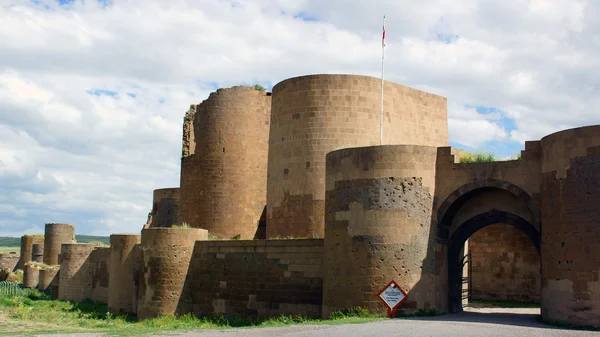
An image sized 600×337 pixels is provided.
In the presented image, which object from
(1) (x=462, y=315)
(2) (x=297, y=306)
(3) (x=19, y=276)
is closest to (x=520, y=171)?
(1) (x=462, y=315)

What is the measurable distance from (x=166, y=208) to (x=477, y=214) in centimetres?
2272

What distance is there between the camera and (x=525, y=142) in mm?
19281

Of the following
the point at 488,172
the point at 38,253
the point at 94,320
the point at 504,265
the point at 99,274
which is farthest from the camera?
the point at 38,253

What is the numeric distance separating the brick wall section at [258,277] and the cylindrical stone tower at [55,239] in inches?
1006

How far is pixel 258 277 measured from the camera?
2325 cm

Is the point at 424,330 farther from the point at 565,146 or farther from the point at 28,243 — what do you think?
the point at 28,243

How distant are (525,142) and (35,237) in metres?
42.8

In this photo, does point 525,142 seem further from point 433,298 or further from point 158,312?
point 158,312

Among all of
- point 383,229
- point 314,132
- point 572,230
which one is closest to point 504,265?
point 314,132

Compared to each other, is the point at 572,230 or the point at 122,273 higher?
the point at 572,230

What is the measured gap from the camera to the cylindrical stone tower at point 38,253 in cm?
5150

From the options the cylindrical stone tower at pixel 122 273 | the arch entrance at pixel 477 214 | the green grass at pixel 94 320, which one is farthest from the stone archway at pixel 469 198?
the cylindrical stone tower at pixel 122 273

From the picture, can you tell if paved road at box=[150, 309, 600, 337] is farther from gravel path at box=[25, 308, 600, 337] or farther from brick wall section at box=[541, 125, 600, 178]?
brick wall section at box=[541, 125, 600, 178]

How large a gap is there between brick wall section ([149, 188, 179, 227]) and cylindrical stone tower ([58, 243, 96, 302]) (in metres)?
4.04
